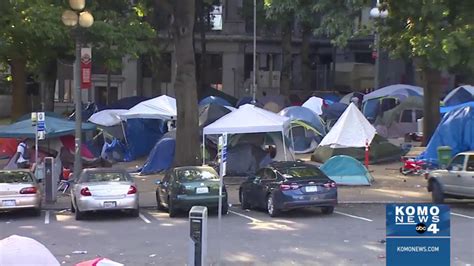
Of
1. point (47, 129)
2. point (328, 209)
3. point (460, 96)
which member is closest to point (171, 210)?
point (328, 209)

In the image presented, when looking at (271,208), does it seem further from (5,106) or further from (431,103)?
(5,106)

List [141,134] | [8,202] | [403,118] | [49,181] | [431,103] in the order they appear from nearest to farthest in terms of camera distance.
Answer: [8,202] → [49,181] → [431,103] → [141,134] → [403,118]

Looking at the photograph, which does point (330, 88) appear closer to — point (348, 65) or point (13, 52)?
point (348, 65)

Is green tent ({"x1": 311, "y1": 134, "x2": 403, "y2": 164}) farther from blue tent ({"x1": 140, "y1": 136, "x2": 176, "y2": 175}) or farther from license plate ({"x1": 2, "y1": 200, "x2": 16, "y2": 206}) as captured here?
license plate ({"x1": 2, "y1": 200, "x2": 16, "y2": 206})

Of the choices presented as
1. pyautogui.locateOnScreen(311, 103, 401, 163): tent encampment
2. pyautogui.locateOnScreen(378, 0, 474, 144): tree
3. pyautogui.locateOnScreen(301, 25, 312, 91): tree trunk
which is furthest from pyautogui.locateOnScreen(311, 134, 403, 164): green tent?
pyautogui.locateOnScreen(301, 25, 312, 91): tree trunk

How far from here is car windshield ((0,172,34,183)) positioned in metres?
18.6

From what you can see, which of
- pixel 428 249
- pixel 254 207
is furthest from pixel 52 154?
pixel 428 249

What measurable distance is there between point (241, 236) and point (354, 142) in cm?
1394

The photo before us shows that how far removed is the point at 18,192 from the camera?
18.2 metres

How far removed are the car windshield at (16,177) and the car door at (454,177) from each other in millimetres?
10942

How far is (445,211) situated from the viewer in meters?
8.15

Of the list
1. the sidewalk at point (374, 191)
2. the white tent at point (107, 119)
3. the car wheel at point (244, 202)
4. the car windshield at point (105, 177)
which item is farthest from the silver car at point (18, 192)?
the white tent at point (107, 119)

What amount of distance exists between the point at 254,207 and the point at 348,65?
4047 cm

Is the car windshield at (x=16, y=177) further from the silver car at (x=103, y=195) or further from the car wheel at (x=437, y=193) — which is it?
the car wheel at (x=437, y=193)
